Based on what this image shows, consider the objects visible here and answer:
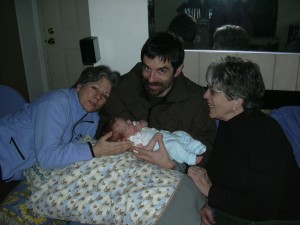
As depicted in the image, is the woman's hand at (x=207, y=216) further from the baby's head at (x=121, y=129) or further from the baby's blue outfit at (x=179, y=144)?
the baby's head at (x=121, y=129)

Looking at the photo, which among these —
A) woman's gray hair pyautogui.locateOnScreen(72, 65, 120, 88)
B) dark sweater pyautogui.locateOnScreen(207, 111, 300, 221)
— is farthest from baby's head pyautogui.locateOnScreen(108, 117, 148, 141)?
dark sweater pyautogui.locateOnScreen(207, 111, 300, 221)

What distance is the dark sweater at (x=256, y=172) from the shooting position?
4.53ft

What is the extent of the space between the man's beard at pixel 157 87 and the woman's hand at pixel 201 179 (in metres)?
0.58

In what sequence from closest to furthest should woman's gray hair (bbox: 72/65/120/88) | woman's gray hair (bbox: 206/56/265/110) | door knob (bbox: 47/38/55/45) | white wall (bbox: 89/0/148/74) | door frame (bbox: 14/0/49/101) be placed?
woman's gray hair (bbox: 206/56/265/110), woman's gray hair (bbox: 72/65/120/88), white wall (bbox: 89/0/148/74), door frame (bbox: 14/0/49/101), door knob (bbox: 47/38/55/45)

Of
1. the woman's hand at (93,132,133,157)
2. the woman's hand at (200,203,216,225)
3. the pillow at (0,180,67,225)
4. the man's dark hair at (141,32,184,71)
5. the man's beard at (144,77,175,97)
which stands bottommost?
the woman's hand at (200,203,216,225)

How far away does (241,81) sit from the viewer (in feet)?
4.97

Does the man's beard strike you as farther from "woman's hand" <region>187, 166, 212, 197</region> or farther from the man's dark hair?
"woman's hand" <region>187, 166, 212, 197</region>

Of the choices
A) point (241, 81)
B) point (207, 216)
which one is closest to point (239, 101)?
point (241, 81)

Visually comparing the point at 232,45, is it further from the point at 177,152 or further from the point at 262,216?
the point at 262,216

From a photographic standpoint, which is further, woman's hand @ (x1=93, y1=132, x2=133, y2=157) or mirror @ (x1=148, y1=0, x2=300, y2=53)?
mirror @ (x1=148, y1=0, x2=300, y2=53)

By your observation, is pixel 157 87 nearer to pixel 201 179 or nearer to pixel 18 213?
pixel 201 179

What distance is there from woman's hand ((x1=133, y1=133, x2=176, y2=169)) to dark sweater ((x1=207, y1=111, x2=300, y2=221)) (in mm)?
300

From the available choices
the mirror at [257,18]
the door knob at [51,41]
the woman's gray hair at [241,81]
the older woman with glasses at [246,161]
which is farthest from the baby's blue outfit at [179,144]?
the door knob at [51,41]

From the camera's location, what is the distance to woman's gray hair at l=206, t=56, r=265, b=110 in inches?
59.4
